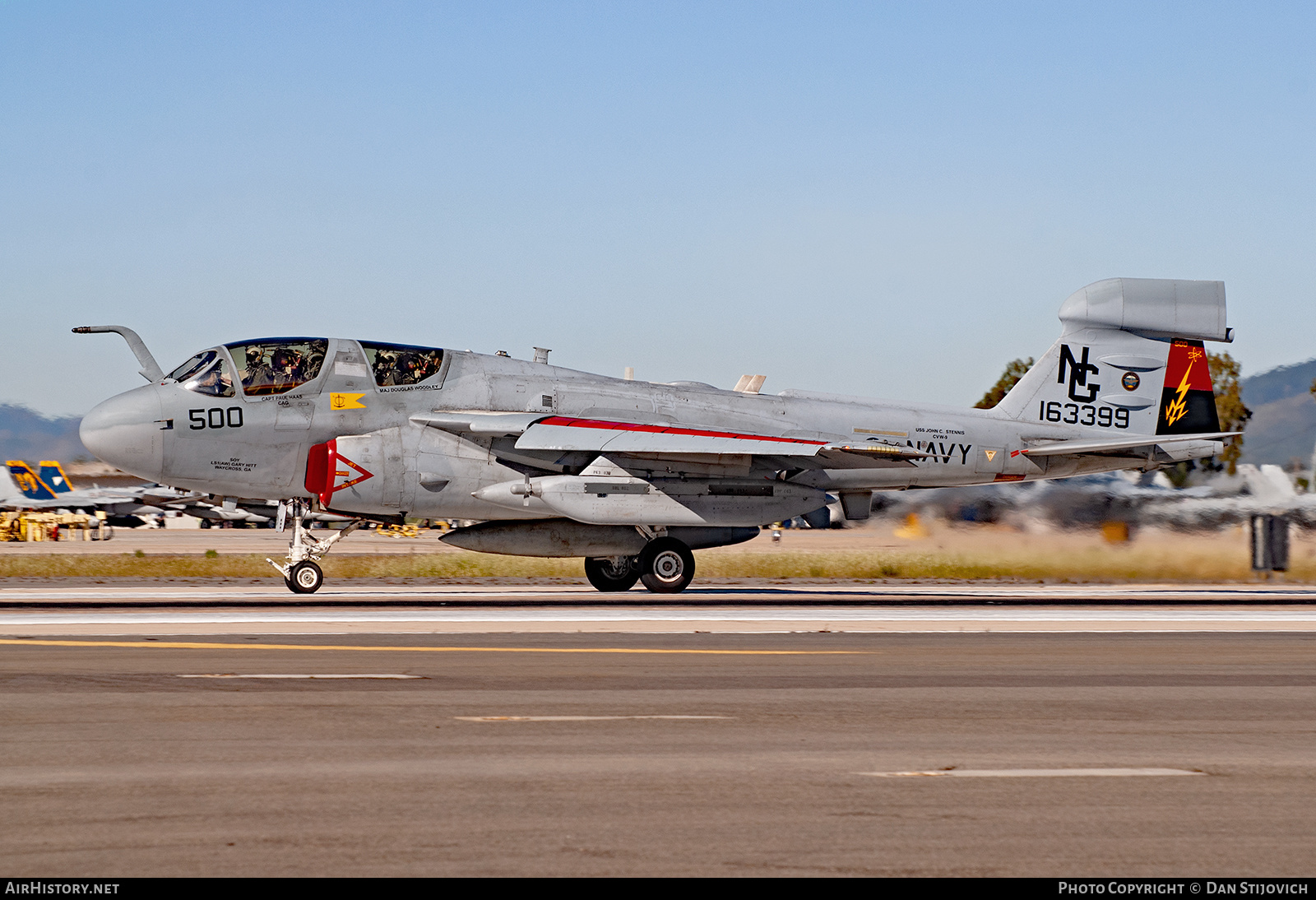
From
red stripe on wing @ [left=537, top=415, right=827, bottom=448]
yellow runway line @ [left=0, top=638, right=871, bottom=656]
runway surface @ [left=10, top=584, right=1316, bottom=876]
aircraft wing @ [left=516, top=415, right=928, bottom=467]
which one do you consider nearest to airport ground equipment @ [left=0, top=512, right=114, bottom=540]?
red stripe on wing @ [left=537, top=415, right=827, bottom=448]

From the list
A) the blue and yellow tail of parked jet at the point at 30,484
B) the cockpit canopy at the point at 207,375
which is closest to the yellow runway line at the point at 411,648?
the cockpit canopy at the point at 207,375

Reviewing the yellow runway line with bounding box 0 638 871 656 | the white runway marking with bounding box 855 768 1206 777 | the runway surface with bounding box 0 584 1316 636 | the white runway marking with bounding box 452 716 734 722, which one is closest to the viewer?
the white runway marking with bounding box 855 768 1206 777

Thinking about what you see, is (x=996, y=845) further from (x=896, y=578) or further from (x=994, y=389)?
(x=994, y=389)

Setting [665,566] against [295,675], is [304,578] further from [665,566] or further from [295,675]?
[295,675]

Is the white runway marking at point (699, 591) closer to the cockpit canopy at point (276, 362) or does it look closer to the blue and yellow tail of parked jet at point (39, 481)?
the cockpit canopy at point (276, 362)

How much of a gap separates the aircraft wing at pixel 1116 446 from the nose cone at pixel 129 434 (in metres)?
14.9

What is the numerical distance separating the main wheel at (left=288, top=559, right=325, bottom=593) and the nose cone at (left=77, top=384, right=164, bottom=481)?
2.64 meters

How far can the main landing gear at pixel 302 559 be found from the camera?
20.1m

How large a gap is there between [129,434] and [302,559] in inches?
130

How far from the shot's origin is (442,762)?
6.64 metres

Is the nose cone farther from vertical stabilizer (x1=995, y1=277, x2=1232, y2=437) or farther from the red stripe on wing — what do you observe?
vertical stabilizer (x1=995, y1=277, x2=1232, y2=437)

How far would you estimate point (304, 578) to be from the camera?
20094 mm

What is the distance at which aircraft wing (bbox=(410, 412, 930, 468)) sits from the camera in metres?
20.3

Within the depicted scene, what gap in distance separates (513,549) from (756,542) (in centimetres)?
2928
